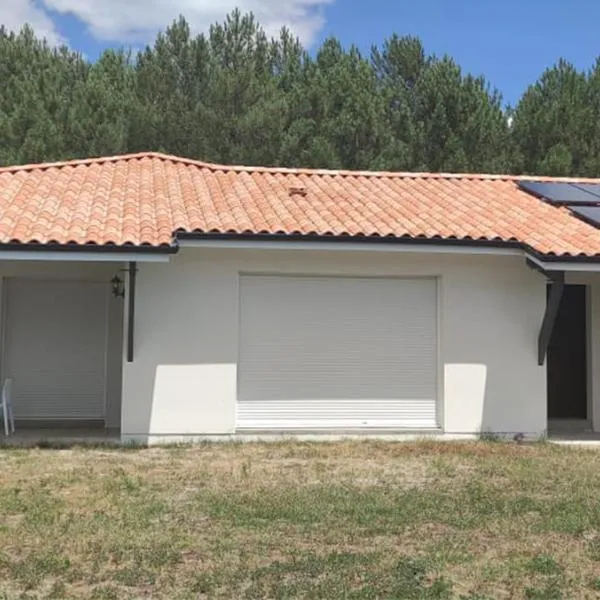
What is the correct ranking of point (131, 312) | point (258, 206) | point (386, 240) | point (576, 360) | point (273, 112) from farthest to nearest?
point (273, 112)
point (576, 360)
point (258, 206)
point (386, 240)
point (131, 312)

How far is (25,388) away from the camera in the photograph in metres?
12.9

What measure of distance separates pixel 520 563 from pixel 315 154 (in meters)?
15.6

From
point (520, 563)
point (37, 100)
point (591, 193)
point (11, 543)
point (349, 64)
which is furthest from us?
point (349, 64)

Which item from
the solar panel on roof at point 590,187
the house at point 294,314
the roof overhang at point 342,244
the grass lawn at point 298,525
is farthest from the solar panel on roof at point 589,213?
the grass lawn at point 298,525

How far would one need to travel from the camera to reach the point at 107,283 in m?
13.1

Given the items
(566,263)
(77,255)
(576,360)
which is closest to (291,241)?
(77,255)

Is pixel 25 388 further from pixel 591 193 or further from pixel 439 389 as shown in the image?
pixel 591 193

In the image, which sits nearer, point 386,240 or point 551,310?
point 386,240

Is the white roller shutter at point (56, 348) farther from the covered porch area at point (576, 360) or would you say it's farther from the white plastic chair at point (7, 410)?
the covered porch area at point (576, 360)

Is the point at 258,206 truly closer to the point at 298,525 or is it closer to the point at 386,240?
the point at 386,240

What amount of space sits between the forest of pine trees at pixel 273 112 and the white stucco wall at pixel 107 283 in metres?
7.56

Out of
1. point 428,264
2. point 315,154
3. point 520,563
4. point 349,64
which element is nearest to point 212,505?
point 520,563

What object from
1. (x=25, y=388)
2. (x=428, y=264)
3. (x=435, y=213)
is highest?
(x=435, y=213)

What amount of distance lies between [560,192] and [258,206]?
5785 millimetres
